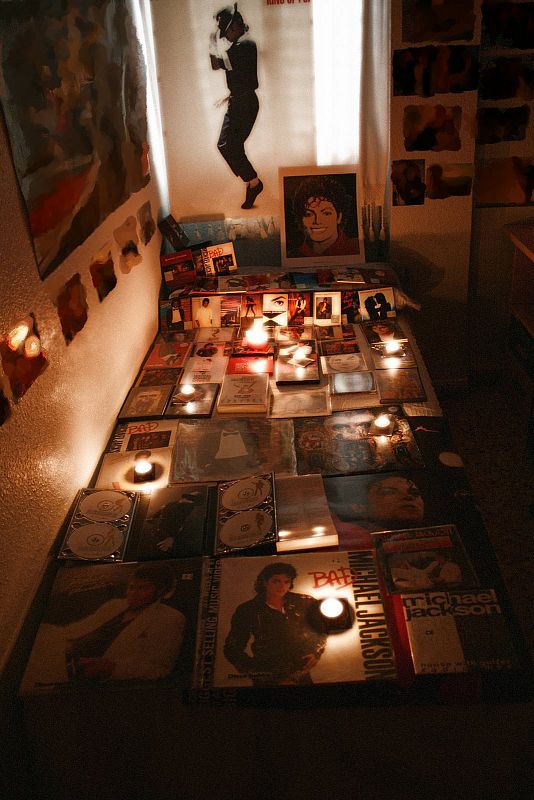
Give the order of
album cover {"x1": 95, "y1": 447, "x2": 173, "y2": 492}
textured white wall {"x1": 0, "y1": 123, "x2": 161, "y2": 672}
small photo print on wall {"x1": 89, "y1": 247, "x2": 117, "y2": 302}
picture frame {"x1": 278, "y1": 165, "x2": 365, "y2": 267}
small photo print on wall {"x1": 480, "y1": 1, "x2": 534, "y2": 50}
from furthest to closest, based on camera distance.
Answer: picture frame {"x1": 278, "y1": 165, "x2": 365, "y2": 267} < small photo print on wall {"x1": 480, "y1": 1, "x2": 534, "y2": 50} < small photo print on wall {"x1": 89, "y1": 247, "x2": 117, "y2": 302} < album cover {"x1": 95, "y1": 447, "x2": 173, "y2": 492} < textured white wall {"x1": 0, "y1": 123, "x2": 161, "y2": 672}

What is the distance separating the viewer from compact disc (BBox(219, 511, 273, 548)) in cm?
194

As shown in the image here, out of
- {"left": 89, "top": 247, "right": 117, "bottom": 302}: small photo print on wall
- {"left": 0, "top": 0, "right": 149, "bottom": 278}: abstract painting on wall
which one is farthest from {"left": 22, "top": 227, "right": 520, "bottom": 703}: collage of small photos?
{"left": 0, "top": 0, "right": 149, "bottom": 278}: abstract painting on wall

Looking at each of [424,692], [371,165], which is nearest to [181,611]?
[424,692]

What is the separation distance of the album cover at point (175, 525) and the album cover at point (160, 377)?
0.71 m

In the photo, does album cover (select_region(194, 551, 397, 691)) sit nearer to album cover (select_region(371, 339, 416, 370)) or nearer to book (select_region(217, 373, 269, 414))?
book (select_region(217, 373, 269, 414))

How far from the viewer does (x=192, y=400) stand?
2674mm

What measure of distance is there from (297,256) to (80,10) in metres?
1.66

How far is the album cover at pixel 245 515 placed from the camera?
1927 mm

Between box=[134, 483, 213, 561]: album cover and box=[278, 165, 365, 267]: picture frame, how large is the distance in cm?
176

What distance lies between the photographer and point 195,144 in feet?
11.2

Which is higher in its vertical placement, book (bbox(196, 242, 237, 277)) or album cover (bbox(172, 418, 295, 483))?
book (bbox(196, 242, 237, 277))

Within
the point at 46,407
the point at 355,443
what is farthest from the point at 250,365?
the point at 46,407

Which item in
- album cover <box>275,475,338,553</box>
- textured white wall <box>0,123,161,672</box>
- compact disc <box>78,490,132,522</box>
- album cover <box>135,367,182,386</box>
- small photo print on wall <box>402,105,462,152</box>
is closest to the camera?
textured white wall <box>0,123,161,672</box>

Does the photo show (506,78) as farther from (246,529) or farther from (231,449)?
(246,529)
